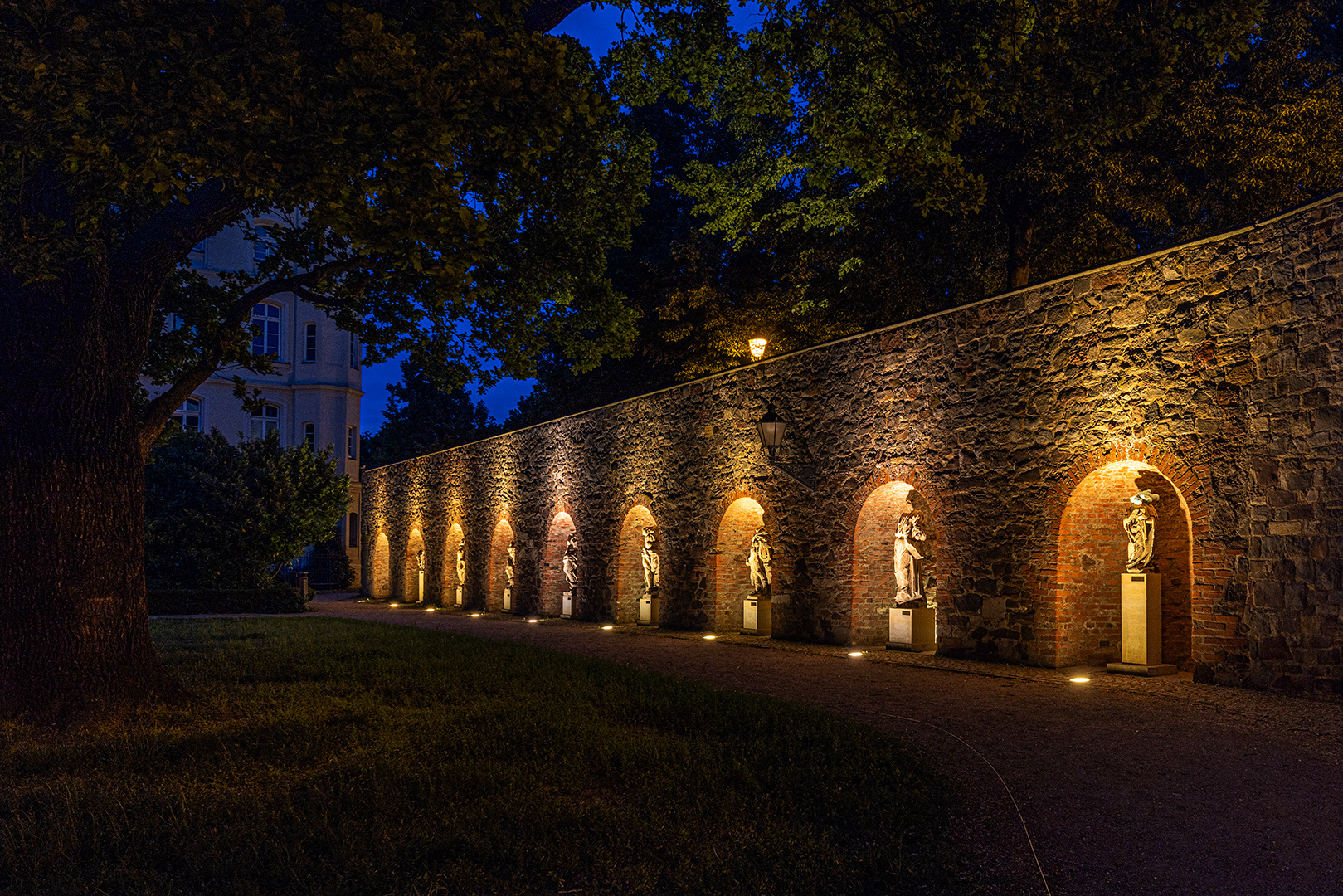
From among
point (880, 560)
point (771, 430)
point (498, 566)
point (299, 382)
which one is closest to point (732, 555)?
point (771, 430)

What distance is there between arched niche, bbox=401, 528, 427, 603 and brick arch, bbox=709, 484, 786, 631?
46.8ft

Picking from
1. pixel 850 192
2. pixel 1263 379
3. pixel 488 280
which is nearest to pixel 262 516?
pixel 488 280

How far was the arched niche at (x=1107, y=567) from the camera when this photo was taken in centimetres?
904

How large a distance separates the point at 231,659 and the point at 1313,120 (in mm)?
18133

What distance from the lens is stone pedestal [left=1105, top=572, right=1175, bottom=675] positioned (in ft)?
27.3

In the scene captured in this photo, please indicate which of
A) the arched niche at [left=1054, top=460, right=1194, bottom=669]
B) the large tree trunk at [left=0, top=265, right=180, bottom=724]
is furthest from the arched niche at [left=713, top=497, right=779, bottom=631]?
the large tree trunk at [left=0, top=265, right=180, bottom=724]

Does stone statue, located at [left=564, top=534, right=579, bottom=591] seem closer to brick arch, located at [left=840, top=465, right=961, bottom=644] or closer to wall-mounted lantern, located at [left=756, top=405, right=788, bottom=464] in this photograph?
wall-mounted lantern, located at [left=756, top=405, right=788, bottom=464]

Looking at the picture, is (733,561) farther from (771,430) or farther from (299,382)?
(299,382)

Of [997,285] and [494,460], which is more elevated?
[997,285]

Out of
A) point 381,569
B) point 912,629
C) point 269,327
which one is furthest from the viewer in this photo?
point 269,327

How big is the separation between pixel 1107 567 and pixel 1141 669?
1375mm

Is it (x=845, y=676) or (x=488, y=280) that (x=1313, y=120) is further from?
(x=488, y=280)

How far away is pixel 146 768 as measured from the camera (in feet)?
15.8

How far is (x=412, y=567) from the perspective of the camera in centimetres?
2627
